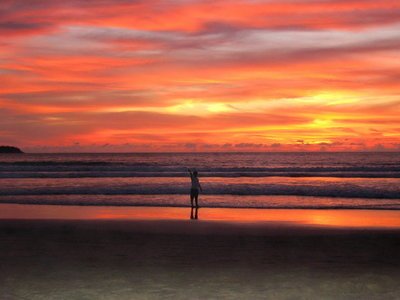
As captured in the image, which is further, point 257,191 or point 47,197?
point 257,191

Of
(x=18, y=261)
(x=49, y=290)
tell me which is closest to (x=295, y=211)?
(x=18, y=261)

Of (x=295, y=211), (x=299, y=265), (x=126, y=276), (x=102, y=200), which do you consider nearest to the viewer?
(x=126, y=276)

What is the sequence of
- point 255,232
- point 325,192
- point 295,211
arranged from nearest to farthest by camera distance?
1. point 255,232
2. point 295,211
3. point 325,192

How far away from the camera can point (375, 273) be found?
35.9ft

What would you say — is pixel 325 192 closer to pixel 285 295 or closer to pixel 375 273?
pixel 375 273

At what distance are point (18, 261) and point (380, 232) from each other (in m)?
11.1

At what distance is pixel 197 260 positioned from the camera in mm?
12109

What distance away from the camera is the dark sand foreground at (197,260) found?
9.42 meters

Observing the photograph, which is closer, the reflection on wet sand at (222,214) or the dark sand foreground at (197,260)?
the dark sand foreground at (197,260)

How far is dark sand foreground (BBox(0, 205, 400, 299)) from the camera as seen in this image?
9422 millimetres

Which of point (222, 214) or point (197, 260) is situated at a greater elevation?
point (197, 260)

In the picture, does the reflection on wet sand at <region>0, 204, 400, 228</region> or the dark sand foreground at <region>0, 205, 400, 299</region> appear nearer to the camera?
the dark sand foreground at <region>0, 205, 400, 299</region>

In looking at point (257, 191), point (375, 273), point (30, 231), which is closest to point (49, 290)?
point (375, 273)

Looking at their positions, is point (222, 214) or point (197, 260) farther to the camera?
point (222, 214)
